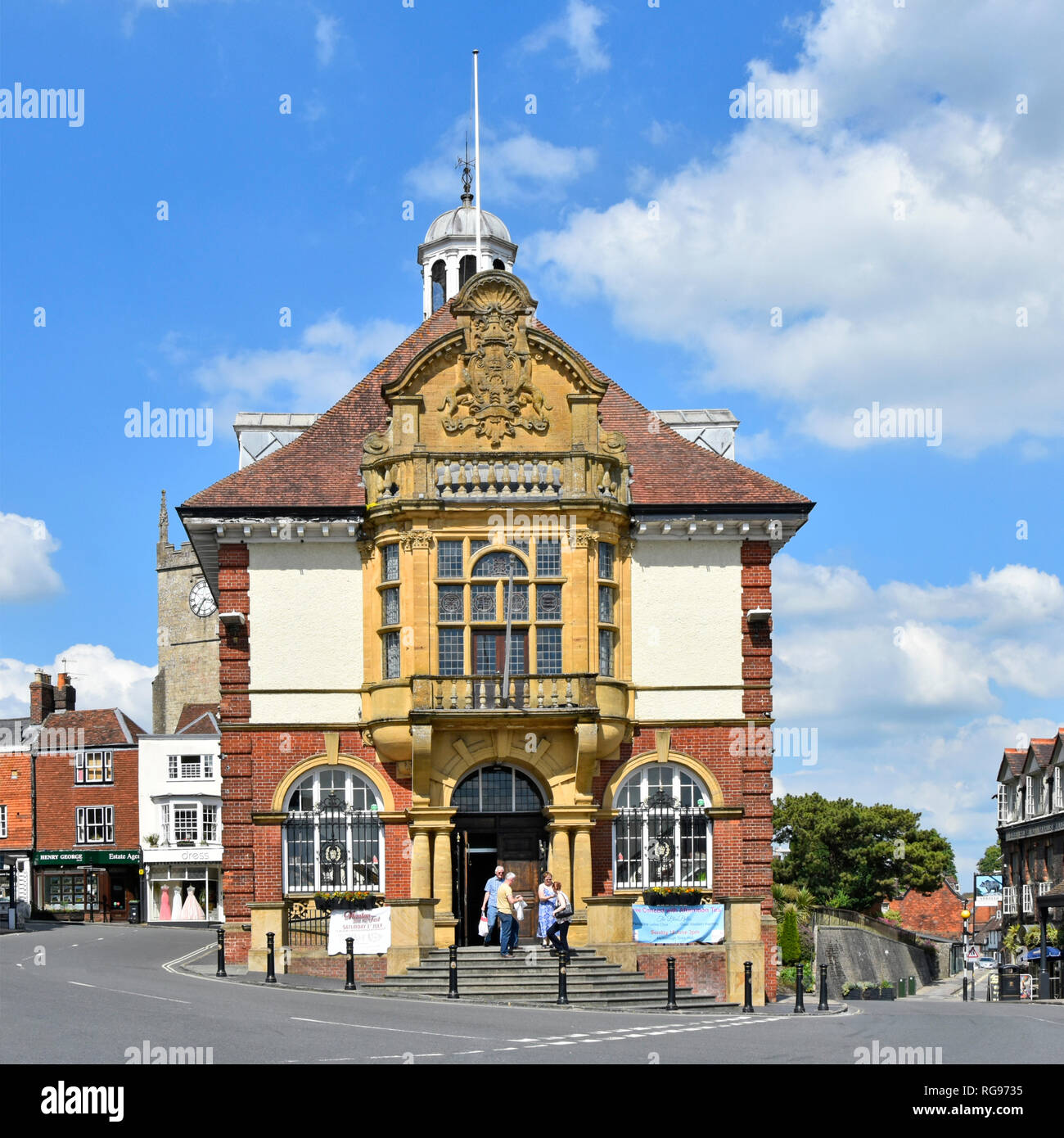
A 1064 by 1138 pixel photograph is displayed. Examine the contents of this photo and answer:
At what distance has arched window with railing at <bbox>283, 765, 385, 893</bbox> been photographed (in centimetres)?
3122

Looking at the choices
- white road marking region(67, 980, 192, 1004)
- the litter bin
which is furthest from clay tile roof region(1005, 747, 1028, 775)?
white road marking region(67, 980, 192, 1004)

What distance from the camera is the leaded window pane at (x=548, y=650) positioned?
102 feet

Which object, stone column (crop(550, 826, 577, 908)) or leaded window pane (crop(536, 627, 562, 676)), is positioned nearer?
stone column (crop(550, 826, 577, 908))

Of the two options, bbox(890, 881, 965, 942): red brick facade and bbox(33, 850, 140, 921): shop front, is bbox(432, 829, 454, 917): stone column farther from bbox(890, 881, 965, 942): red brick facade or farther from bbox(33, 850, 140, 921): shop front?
bbox(890, 881, 965, 942): red brick facade

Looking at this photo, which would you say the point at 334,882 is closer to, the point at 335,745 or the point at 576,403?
the point at 335,745

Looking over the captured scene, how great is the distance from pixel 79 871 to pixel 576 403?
2065 inches

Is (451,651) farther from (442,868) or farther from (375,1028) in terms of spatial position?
(375,1028)

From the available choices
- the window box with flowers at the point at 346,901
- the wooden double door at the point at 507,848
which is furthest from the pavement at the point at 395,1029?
the wooden double door at the point at 507,848

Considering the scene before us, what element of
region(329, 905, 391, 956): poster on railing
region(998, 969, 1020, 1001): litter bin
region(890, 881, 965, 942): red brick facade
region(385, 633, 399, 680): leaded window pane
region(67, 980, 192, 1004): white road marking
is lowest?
region(890, 881, 965, 942): red brick facade

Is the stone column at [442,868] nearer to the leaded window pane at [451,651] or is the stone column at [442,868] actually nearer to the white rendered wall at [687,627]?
the leaded window pane at [451,651]

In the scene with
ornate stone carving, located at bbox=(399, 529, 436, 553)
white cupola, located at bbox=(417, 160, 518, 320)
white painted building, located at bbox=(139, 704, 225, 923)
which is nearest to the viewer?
ornate stone carving, located at bbox=(399, 529, 436, 553)

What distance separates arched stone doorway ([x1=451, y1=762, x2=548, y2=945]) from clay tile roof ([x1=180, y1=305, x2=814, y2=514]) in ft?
19.0

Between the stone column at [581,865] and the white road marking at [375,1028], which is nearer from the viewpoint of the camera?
the white road marking at [375,1028]

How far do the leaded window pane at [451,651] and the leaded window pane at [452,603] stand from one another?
245 mm
